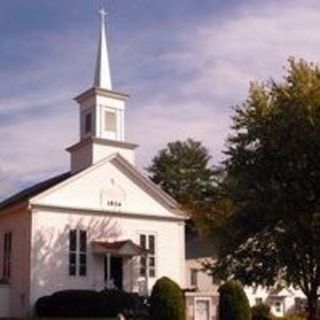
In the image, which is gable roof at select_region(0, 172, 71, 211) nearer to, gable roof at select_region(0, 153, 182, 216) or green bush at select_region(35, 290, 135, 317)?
gable roof at select_region(0, 153, 182, 216)

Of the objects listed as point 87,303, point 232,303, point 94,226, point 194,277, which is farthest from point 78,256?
point 194,277

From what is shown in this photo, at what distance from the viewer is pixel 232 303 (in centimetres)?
3400

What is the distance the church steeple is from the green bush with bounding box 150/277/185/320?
14.4 metres

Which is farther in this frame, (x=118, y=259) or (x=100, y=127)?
(x=100, y=127)

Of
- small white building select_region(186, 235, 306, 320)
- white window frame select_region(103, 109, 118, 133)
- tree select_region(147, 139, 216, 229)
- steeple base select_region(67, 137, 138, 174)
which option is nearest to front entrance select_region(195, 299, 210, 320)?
steeple base select_region(67, 137, 138, 174)

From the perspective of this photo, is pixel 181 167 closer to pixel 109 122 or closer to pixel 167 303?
pixel 109 122

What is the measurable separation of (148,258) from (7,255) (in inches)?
300

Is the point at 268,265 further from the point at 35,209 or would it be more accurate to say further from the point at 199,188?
the point at 199,188

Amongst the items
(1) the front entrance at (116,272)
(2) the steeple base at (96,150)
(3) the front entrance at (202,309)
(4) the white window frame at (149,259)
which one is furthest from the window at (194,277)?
(3) the front entrance at (202,309)

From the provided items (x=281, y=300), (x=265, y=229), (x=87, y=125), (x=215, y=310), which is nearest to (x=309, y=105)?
(x=265, y=229)

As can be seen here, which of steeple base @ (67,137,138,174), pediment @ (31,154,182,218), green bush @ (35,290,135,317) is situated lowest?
green bush @ (35,290,135,317)

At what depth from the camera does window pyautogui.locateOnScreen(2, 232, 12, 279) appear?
1698 inches

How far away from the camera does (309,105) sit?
3106 cm

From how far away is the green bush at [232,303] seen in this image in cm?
3384
